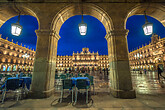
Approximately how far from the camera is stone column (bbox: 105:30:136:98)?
2.93m

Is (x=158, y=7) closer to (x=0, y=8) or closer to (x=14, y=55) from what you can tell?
(x=0, y=8)

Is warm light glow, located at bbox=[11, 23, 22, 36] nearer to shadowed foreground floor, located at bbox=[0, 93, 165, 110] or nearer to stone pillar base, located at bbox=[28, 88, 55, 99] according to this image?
stone pillar base, located at bbox=[28, 88, 55, 99]

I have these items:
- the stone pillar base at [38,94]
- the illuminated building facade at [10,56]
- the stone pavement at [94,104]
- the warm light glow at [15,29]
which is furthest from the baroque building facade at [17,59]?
the stone pavement at [94,104]

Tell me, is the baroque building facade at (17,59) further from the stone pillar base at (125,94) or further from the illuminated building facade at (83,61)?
the stone pillar base at (125,94)

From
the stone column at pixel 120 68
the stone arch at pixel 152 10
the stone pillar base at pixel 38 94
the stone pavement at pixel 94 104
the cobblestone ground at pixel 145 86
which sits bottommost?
the cobblestone ground at pixel 145 86

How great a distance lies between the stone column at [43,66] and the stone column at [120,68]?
9.09 feet

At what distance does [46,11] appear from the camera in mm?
3527

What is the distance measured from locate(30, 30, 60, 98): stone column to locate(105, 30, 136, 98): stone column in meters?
2.77

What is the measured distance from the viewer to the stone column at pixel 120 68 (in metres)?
2.93

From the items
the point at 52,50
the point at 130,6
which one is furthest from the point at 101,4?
the point at 52,50

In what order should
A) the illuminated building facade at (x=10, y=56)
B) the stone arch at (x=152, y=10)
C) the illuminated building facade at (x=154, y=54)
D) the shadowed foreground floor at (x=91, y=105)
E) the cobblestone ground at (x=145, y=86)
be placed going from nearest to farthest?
the shadowed foreground floor at (x=91, y=105), the stone arch at (x=152, y=10), the cobblestone ground at (x=145, y=86), the illuminated building facade at (x=10, y=56), the illuminated building facade at (x=154, y=54)

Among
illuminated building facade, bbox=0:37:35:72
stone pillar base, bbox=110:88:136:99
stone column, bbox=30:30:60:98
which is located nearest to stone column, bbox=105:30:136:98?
stone pillar base, bbox=110:88:136:99

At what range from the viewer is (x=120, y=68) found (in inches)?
123

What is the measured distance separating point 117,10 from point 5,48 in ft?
124
